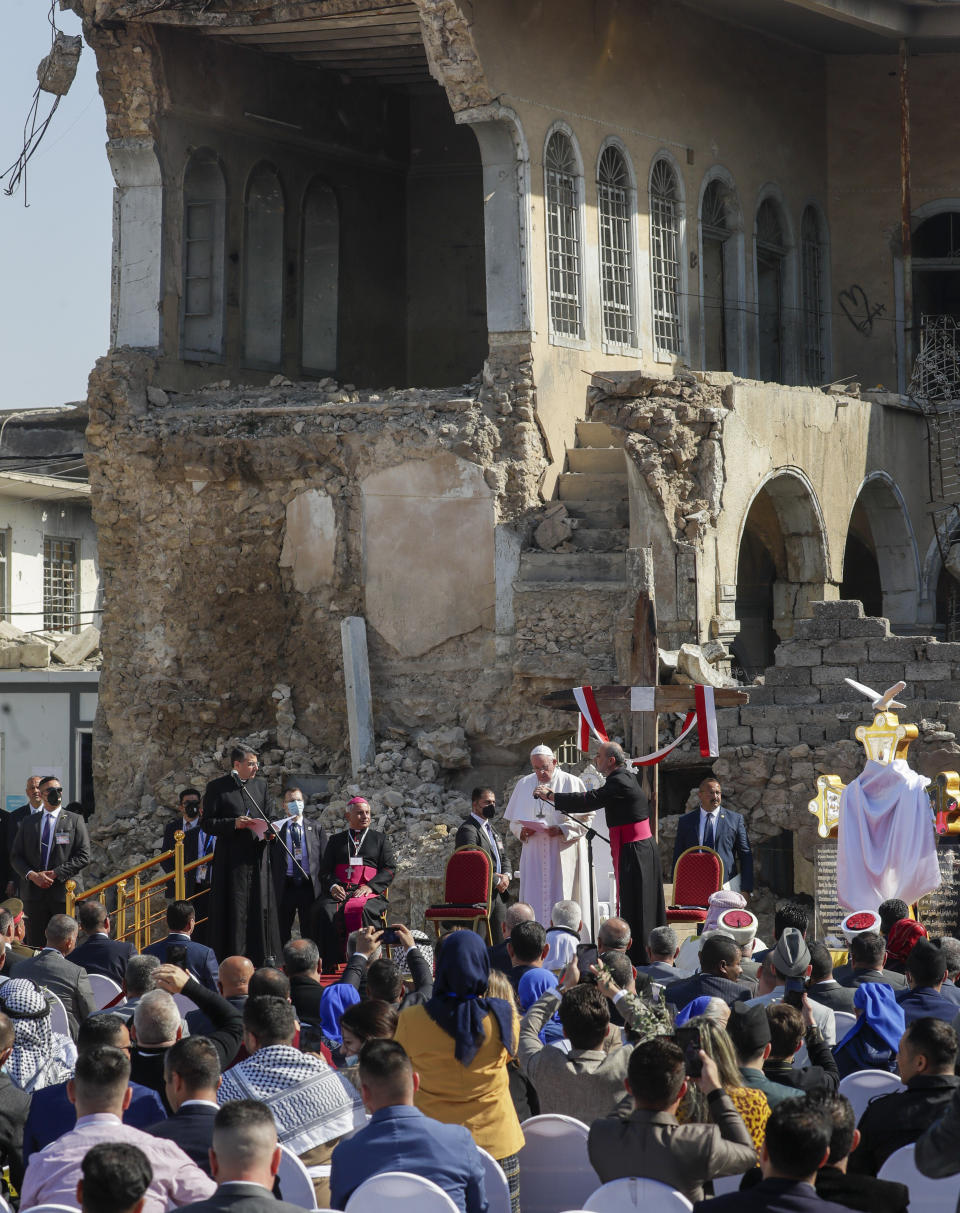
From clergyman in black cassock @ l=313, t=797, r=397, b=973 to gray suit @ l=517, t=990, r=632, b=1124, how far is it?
598 cm

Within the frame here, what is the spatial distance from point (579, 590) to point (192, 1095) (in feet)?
40.1

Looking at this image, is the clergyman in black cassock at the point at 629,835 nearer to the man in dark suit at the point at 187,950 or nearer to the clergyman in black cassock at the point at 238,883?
the clergyman in black cassock at the point at 238,883

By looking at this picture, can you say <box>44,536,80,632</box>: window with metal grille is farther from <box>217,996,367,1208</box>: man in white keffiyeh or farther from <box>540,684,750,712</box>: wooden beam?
<box>217,996,367,1208</box>: man in white keffiyeh

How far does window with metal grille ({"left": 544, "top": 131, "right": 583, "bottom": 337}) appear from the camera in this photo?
65.4 feet

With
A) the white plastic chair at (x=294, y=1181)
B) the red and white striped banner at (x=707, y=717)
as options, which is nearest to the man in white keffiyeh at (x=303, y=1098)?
the white plastic chair at (x=294, y=1181)

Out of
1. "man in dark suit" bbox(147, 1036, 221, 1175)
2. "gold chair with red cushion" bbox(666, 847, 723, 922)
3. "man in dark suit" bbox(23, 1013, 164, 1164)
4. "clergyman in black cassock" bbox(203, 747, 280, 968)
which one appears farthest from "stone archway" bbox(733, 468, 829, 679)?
"man in dark suit" bbox(147, 1036, 221, 1175)

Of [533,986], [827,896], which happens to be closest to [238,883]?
[827,896]

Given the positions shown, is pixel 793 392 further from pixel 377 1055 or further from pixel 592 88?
pixel 377 1055

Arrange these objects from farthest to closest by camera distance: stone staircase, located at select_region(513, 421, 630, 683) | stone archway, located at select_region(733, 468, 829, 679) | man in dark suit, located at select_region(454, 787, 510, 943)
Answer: stone archway, located at select_region(733, 468, 829, 679), stone staircase, located at select_region(513, 421, 630, 683), man in dark suit, located at select_region(454, 787, 510, 943)

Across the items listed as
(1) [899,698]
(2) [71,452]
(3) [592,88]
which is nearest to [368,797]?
(1) [899,698]

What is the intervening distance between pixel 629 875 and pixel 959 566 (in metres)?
12.2

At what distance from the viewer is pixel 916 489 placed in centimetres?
2412

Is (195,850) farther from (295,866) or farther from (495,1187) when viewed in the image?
(495,1187)

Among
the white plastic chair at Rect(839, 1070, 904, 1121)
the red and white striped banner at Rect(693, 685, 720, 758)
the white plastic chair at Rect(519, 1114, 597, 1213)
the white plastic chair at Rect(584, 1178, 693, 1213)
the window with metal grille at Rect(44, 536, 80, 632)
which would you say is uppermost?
the window with metal grille at Rect(44, 536, 80, 632)
